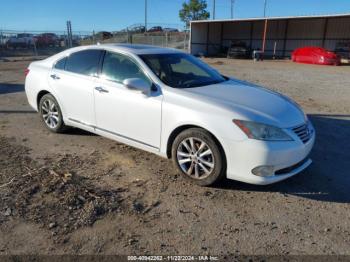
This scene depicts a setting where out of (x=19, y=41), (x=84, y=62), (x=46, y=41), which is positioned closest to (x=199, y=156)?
(x=84, y=62)

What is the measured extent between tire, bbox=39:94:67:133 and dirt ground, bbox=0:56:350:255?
1.61 ft

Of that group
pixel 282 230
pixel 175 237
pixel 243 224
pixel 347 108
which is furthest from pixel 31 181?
pixel 347 108

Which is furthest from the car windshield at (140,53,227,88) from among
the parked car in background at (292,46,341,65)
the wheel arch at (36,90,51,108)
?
the parked car in background at (292,46,341,65)

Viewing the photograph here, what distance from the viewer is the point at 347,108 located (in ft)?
27.4

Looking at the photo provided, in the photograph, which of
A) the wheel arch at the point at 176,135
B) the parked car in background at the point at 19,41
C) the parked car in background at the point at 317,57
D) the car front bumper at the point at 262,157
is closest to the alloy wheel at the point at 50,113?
the wheel arch at the point at 176,135

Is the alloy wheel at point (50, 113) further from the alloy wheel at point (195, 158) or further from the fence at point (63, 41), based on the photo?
the fence at point (63, 41)

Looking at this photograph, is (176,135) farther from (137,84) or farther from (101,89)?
(101,89)

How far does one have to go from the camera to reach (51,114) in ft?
19.0

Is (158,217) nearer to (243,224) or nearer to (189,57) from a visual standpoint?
(243,224)

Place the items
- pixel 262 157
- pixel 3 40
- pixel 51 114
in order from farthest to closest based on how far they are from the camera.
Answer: pixel 3 40 < pixel 51 114 < pixel 262 157

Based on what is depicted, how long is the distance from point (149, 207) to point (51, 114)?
3.15 m

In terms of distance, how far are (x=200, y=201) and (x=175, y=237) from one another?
0.72 meters

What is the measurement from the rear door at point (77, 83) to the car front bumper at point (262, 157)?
237 cm

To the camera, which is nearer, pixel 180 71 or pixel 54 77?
pixel 180 71
